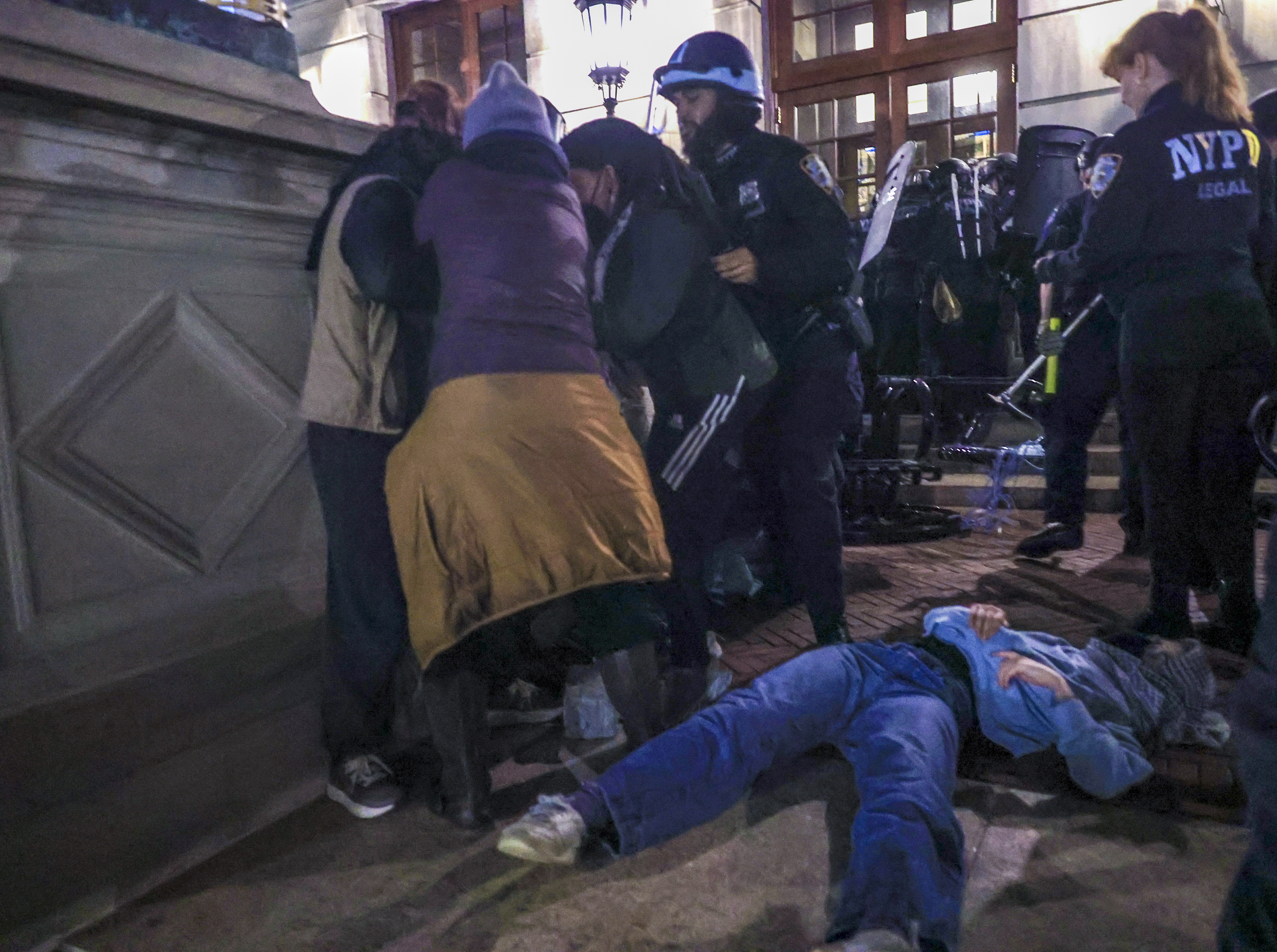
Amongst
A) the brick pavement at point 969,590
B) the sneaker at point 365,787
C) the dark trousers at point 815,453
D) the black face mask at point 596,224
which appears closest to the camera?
the sneaker at point 365,787

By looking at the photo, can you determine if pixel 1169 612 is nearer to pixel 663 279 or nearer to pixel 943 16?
pixel 663 279

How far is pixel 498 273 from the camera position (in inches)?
81.1

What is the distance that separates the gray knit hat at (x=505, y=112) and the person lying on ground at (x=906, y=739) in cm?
142

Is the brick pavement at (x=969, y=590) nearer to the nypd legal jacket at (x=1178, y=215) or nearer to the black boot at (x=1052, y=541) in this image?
the black boot at (x=1052, y=541)

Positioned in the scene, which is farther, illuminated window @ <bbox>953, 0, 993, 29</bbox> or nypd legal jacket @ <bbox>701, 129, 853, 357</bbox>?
illuminated window @ <bbox>953, 0, 993, 29</bbox>

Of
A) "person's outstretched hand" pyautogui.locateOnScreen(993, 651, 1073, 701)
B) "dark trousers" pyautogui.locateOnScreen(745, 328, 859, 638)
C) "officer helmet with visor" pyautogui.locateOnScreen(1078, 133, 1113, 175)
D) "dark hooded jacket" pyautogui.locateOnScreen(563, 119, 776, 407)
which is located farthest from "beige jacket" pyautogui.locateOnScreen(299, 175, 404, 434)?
"officer helmet with visor" pyautogui.locateOnScreen(1078, 133, 1113, 175)

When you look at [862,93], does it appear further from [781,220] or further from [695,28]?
[781,220]

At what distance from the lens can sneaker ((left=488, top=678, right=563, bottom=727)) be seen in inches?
114

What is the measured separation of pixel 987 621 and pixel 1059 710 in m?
0.28

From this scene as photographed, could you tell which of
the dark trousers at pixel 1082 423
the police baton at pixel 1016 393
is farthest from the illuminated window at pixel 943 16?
the dark trousers at pixel 1082 423

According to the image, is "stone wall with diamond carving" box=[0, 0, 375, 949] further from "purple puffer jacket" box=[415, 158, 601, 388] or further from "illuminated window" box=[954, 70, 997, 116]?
"illuminated window" box=[954, 70, 997, 116]

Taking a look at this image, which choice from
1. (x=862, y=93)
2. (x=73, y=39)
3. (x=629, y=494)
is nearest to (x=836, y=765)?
(x=629, y=494)

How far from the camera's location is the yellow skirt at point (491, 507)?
2025 millimetres

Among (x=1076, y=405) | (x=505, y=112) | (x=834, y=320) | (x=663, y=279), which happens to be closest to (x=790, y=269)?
(x=834, y=320)
